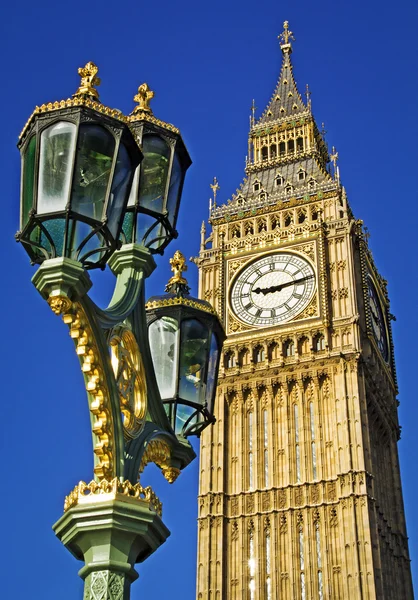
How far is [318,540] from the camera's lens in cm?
3469

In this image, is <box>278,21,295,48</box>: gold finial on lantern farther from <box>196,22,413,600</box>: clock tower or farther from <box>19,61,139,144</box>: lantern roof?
<box>19,61,139,144</box>: lantern roof

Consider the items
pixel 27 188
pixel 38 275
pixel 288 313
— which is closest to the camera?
pixel 38 275

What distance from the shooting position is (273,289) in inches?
1586

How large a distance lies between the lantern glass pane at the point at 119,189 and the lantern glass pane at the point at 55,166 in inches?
11.8

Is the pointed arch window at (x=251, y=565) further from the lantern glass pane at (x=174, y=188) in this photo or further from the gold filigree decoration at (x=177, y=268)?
the lantern glass pane at (x=174, y=188)

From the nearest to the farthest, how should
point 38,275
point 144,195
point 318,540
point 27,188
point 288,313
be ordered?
point 38,275 < point 27,188 < point 144,195 < point 318,540 < point 288,313

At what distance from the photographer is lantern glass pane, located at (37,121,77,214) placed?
6.14m

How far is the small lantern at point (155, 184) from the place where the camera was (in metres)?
7.45

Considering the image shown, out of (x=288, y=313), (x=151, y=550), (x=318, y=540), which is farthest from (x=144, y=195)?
(x=288, y=313)

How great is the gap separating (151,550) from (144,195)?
8.96ft

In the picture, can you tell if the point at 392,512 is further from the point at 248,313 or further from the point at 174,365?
the point at 174,365

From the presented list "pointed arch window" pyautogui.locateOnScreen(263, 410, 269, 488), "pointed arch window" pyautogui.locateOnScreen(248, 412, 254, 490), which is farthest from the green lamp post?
"pointed arch window" pyautogui.locateOnScreen(248, 412, 254, 490)

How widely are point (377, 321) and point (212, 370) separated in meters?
35.2

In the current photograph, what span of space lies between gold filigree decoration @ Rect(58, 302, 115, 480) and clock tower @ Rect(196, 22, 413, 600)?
1114 inches
